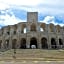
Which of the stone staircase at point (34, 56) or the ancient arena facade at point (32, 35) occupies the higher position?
the ancient arena facade at point (32, 35)

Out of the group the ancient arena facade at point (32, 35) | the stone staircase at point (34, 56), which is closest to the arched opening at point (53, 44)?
the ancient arena facade at point (32, 35)

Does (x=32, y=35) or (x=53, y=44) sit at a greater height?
(x=32, y=35)

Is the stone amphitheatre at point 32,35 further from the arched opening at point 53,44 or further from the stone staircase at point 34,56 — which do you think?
the stone staircase at point 34,56

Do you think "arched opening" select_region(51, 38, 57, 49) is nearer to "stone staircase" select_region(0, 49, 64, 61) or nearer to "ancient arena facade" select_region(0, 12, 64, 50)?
"ancient arena facade" select_region(0, 12, 64, 50)

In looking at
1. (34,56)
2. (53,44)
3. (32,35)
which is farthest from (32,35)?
(34,56)

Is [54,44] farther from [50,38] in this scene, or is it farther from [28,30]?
[28,30]

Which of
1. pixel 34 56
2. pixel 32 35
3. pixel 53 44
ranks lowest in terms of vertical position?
pixel 34 56

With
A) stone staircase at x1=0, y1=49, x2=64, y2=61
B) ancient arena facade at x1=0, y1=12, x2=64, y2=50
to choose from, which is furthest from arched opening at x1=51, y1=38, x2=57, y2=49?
stone staircase at x1=0, y1=49, x2=64, y2=61

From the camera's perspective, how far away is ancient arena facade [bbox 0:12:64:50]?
55.5 m

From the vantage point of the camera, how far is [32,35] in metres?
55.2

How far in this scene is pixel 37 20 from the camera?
196ft

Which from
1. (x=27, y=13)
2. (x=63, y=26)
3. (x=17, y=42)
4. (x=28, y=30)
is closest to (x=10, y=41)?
(x=17, y=42)

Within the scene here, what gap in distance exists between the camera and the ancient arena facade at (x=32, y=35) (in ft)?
182

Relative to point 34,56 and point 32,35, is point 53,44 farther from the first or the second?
point 34,56
